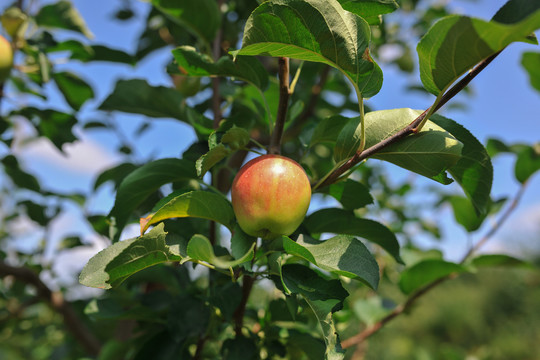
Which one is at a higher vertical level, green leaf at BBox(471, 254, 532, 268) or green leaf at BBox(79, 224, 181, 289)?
green leaf at BBox(79, 224, 181, 289)

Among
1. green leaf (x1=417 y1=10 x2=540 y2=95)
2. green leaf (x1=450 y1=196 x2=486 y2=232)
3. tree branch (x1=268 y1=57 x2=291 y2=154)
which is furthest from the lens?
green leaf (x1=450 y1=196 x2=486 y2=232)

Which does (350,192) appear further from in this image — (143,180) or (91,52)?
(91,52)

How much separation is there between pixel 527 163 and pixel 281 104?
90 centimetres

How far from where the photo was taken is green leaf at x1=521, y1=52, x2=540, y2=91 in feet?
3.48

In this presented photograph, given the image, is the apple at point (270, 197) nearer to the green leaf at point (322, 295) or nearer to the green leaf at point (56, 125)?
the green leaf at point (322, 295)

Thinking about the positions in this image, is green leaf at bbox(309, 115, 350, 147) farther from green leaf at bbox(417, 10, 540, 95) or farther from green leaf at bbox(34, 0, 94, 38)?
green leaf at bbox(34, 0, 94, 38)

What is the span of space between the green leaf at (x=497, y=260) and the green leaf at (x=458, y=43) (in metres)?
0.75

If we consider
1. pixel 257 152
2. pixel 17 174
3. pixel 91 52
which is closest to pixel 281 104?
pixel 257 152

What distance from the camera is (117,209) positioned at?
681 millimetres

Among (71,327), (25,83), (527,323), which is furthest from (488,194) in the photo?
(527,323)

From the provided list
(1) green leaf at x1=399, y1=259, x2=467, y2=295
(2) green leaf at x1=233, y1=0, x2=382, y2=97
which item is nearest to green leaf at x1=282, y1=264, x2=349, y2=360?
(2) green leaf at x1=233, y1=0, x2=382, y2=97

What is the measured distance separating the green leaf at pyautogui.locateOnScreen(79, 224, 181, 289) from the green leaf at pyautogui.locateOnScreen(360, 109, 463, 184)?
11.9 inches

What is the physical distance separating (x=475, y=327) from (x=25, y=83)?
2061cm

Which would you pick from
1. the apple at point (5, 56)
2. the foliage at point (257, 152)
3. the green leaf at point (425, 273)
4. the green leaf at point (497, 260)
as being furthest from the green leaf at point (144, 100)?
the green leaf at point (497, 260)
